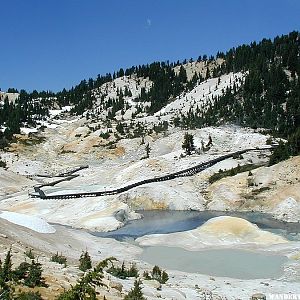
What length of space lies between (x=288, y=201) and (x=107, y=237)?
25.6 metres

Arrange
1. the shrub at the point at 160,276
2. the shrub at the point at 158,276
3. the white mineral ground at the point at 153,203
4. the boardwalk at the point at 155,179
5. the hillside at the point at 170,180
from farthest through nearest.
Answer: the boardwalk at the point at 155,179
the hillside at the point at 170,180
the white mineral ground at the point at 153,203
the shrub at the point at 160,276
the shrub at the point at 158,276

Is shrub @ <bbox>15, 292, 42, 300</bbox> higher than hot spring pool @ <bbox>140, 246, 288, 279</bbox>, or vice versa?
shrub @ <bbox>15, 292, 42, 300</bbox>

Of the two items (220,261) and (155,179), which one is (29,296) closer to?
(220,261)

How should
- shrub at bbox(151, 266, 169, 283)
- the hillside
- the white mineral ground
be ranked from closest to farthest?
shrub at bbox(151, 266, 169, 283) < the white mineral ground < the hillside

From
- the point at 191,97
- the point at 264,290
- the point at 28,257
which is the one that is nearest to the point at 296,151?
the point at 264,290

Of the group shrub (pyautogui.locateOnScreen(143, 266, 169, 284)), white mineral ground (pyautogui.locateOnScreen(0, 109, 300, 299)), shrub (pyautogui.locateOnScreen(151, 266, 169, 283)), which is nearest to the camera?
shrub (pyautogui.locateOnScreen(143, 266, 169, 284))

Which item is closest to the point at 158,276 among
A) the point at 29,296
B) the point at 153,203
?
the point at 29,296

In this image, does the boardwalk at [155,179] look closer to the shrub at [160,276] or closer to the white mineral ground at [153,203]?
the white mineral ground at [153,203]

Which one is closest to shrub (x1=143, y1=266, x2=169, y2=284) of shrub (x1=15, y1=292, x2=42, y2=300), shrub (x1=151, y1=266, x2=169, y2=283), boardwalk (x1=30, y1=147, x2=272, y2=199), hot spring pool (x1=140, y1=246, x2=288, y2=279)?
shrub (x1=151, y1=266, x2=169, y2=283)

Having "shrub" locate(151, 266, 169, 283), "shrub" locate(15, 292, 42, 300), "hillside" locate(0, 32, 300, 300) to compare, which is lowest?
"shrub" locate(151, 266, 169, 283)

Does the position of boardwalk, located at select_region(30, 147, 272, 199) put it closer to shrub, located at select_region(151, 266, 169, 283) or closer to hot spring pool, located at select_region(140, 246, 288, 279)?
hot spring pool, located at select_region(140, 246, 288, 279)

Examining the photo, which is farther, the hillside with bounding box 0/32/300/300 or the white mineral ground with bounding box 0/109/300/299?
the hillside with bounding box 0/32/300/300

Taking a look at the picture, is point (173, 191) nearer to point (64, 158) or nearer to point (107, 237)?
point (107, 237)


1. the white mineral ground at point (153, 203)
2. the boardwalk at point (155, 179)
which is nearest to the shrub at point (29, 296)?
the white mineral ground at point (153, 203)
